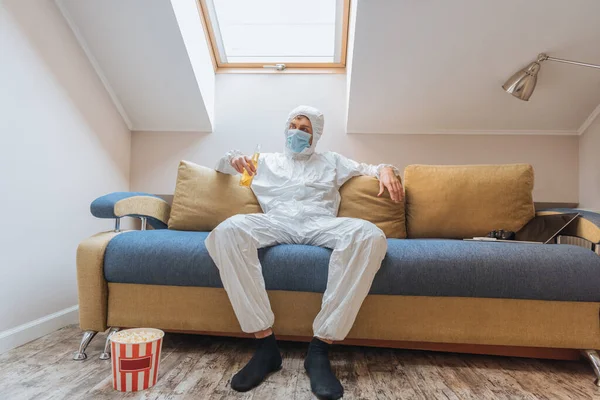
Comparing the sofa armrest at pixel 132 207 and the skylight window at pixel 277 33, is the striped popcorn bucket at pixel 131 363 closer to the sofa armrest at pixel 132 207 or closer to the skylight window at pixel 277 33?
the sofa armrest at pixel 132 207

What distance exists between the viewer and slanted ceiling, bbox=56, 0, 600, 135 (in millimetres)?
2041

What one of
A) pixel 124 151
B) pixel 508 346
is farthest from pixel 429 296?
pixel 124 151

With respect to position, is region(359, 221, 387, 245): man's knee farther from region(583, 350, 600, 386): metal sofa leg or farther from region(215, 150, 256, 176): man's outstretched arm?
region(583, 350, 600, 386): metal sofa leg

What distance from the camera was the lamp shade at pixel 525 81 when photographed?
2.11 metres

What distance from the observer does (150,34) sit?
7.29 feet

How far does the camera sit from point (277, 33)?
2.76 meters

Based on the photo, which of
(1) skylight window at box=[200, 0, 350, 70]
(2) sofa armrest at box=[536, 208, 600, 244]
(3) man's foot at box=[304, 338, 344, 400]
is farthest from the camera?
(1) skylight window at box=[200, 0, 350, 70]

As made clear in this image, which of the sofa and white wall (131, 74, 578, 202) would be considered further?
white wall (131, 74, 578, 202)

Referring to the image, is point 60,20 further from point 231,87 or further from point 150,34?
point 231,87

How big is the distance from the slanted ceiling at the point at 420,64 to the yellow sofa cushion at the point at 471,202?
0.58 metres

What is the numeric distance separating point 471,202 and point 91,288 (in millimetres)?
1701

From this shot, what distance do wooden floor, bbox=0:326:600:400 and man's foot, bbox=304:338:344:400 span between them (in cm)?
4

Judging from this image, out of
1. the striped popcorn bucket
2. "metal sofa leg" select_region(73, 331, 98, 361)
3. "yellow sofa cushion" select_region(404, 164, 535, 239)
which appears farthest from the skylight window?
the striped popcorn bucket

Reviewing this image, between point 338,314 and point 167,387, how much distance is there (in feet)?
1.89
